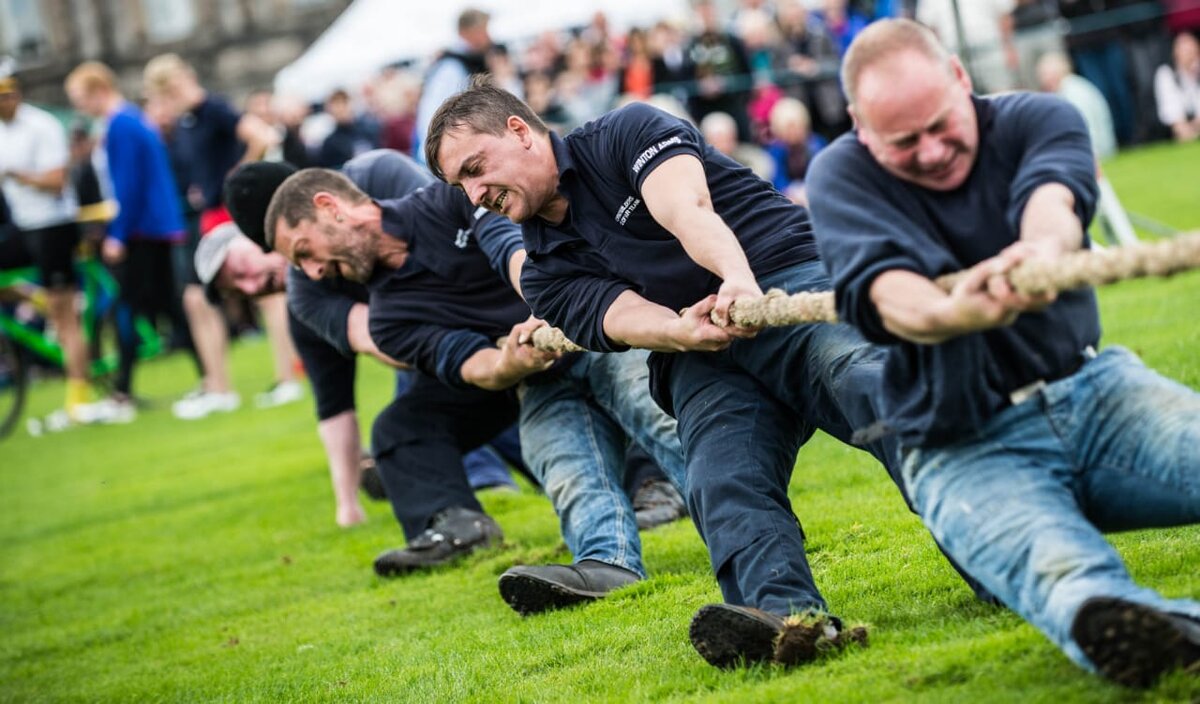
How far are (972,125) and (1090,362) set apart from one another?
621mm

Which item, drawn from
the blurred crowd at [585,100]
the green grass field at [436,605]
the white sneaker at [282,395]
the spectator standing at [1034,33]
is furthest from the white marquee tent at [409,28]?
the green grass field at [436,605]

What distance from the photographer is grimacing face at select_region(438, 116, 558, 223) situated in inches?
199

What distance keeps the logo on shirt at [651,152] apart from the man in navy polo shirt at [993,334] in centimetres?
101

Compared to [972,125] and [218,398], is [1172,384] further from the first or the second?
[218,398]

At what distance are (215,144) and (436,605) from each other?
817cm

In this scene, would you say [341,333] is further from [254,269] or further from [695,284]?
[695,284]

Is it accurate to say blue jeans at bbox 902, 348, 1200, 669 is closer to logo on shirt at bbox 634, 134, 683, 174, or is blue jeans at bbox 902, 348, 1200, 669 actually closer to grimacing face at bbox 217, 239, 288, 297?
logo on shirt at bbox 634, 134, 683, 174

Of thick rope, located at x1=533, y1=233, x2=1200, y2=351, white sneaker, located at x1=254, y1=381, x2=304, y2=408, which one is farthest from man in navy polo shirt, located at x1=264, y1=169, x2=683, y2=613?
white sneaker, located at x1=254, y1=381, x2=304, y2=408

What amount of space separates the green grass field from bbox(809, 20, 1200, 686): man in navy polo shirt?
37cm

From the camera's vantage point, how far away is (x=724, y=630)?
14.2 feet

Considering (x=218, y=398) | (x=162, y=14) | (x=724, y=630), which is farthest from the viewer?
(x=162, y=14)

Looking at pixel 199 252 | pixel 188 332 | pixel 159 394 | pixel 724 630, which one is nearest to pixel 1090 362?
pixel 724 630

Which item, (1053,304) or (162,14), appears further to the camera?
(162,14)

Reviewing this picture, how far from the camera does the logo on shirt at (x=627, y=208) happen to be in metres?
5.08
